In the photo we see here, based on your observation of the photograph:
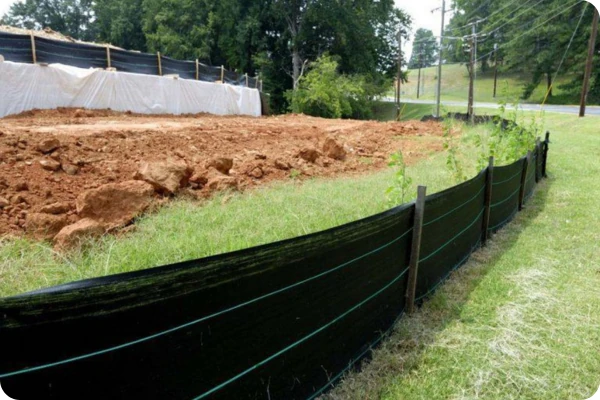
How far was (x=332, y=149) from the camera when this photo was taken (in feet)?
29.9

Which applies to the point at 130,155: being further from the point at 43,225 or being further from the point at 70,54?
the point at 70,54

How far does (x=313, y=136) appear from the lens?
449 inches

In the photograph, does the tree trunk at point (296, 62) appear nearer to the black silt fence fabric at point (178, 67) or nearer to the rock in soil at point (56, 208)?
the black silt fence fabric at point (178, 67)

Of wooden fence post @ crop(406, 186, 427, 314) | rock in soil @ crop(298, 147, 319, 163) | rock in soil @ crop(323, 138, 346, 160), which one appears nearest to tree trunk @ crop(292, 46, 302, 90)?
rock in soil @ crop(323, 138, 346, 160)

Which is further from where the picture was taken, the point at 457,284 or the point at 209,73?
the point at 209,73

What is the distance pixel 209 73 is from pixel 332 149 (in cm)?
1267

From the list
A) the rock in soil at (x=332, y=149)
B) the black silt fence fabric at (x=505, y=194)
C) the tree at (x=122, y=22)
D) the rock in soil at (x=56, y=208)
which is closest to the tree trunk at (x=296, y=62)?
the tree at (x=122, y=22)

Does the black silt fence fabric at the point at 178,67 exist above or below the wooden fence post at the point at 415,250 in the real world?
above

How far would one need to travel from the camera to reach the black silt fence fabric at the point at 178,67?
1711 cm

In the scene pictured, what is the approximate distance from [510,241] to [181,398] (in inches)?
184

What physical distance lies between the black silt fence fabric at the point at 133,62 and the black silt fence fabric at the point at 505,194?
1407cm

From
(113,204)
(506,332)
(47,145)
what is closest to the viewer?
(506,332)

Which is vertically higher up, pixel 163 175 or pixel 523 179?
pixel 163 175

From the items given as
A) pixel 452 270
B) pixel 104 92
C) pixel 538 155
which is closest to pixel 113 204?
pixel 452 270
